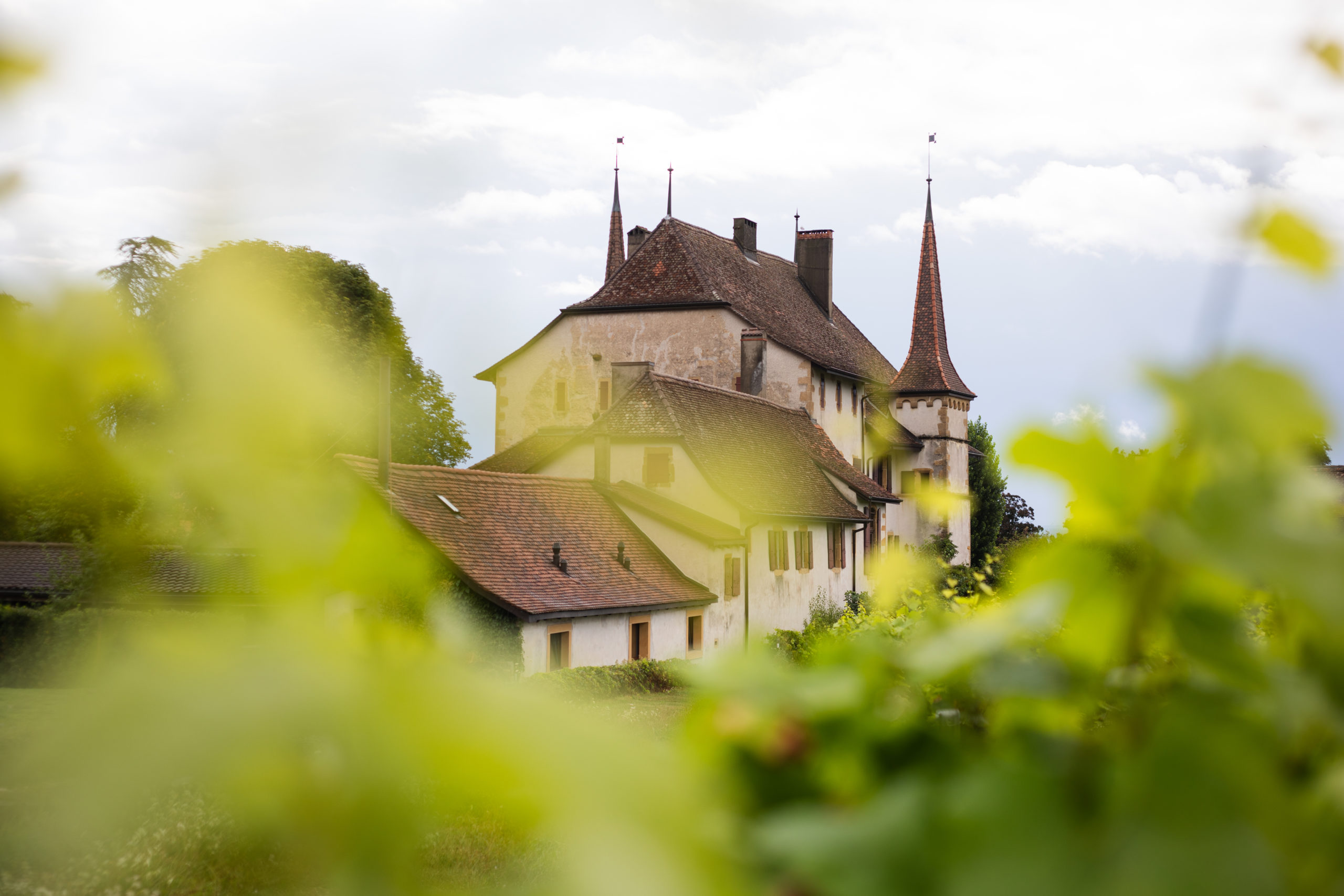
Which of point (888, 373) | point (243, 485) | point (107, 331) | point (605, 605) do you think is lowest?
point (605, 605)

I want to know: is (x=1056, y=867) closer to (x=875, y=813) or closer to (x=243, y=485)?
(x=875, y=813)

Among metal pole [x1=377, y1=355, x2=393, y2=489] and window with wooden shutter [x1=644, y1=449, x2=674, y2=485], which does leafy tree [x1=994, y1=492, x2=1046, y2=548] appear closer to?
window with wooden shutter [x1=644, y1=449, x2=674, y2=485]

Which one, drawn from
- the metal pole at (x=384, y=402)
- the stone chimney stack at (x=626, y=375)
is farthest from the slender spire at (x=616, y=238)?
the metal pole at (x=384, y=402)

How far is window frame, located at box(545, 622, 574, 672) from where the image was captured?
20.0 metres

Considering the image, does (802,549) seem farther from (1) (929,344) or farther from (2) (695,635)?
(1) (929,344)

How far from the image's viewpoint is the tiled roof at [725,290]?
37125mm

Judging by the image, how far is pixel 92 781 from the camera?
1.48 ft

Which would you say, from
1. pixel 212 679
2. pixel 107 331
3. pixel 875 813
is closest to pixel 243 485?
pixel 212 679

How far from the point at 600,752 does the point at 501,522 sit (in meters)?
22.4

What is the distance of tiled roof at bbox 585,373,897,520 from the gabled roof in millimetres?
4656

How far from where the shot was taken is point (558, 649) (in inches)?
806

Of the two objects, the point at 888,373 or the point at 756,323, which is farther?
the point at 888,373

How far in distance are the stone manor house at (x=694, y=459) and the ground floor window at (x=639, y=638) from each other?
43 millimetres

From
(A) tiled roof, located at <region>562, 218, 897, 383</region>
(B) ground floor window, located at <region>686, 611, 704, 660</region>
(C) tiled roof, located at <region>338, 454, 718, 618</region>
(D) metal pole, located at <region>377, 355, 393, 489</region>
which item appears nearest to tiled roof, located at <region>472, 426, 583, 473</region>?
(A) tiled roof, located at <region>562, 218, 897, 383</region>
